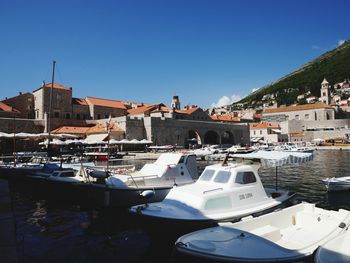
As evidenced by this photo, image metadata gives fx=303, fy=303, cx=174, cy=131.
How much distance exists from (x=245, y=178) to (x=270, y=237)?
303 cm

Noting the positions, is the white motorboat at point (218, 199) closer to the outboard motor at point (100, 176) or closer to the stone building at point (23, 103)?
the outboard motor at point (100, 176)

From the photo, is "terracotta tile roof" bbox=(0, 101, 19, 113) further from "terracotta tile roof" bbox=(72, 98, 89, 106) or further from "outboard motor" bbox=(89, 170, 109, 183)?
"outboard motor" bbox=(89, 170, 109, 183)

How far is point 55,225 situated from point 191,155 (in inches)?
283

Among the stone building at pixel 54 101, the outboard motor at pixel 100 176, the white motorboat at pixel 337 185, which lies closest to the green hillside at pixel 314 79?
the stone building at pixel 54 101

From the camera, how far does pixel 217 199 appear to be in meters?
9.69

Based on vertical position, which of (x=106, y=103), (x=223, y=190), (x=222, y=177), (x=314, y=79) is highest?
(x=314, y=79)

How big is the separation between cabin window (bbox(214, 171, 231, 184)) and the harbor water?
9.18 feet

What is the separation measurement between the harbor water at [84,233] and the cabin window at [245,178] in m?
3.21

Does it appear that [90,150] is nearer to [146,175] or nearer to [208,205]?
[146,175]

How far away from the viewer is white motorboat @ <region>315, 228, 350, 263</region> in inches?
219

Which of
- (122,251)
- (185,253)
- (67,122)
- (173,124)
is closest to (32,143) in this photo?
(67,122)

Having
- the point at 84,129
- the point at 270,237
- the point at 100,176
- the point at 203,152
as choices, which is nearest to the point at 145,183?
the point at 100,176

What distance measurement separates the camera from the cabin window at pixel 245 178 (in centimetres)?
1052

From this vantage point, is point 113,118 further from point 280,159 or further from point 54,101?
point 280,159
